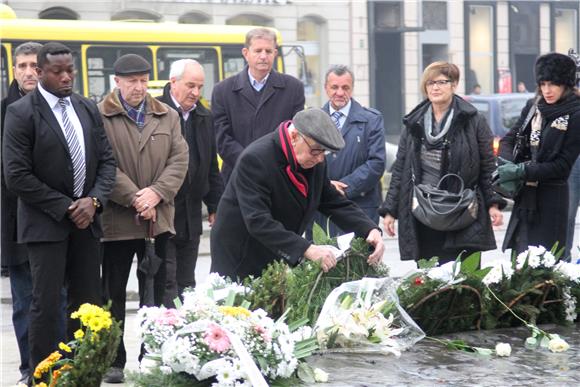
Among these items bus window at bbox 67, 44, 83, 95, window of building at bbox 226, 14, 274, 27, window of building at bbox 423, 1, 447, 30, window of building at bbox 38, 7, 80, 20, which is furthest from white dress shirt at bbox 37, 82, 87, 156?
window of building at bbox 423, 1, 447, 30

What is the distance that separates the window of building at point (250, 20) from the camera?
116 ft

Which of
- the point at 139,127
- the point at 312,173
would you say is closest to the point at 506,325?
the point at 312,173

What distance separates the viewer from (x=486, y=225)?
8.27 m

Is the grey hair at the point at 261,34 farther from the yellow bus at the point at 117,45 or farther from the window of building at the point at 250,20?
the window of building at the point at 250,20

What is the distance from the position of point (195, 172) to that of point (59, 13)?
25.0m

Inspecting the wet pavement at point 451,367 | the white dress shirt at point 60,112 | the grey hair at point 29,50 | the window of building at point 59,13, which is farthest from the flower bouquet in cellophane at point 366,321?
the window of building at point 59,13

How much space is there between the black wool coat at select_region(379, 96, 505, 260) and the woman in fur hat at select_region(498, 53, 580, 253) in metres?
0.19

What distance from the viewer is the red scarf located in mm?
6230

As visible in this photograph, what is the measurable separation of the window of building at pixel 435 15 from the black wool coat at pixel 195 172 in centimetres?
3278

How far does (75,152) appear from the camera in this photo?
277 inches

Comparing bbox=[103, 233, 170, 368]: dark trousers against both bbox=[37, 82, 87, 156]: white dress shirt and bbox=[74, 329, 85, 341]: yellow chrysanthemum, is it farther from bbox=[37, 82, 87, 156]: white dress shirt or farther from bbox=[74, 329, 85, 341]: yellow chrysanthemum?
bbox=[74, 329, 85, 341]: yellow chrysanthemum

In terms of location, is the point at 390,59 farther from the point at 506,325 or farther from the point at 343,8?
the point at 506,325

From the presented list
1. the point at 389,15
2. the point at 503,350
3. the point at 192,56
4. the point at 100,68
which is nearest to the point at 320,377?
the point at 503,350

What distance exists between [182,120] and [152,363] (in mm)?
4441
